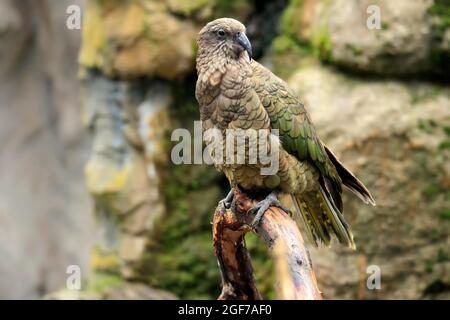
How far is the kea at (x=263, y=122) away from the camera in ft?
12.1

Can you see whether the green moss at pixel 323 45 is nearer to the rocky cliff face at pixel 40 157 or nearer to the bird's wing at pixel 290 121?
the bird's wing at pixel 290 121

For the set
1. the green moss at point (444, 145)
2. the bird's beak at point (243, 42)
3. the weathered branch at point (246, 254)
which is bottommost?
the weathered branch at point (246, 254)

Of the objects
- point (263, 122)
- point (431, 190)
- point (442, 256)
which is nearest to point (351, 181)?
point (263, 122)

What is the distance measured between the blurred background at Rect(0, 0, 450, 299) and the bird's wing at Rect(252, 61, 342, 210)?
4.80 feet

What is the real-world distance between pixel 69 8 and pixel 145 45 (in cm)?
135

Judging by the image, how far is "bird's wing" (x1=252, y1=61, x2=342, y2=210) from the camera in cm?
378

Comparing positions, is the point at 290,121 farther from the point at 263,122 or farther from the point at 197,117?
the point at 197,117

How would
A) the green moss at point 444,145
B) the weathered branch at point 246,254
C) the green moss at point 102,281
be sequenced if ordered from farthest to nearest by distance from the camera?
1. the green moss at point 102,281
2. the green moss at point 444,145
3. the weathered branch at point 246,254

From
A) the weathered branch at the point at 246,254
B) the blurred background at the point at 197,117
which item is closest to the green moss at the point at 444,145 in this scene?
the blurred background at the point at 197,117

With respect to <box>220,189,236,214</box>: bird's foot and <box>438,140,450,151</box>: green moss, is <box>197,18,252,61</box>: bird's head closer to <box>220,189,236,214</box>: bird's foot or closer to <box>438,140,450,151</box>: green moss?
<box>220,189,236,214</box>: bird's foot

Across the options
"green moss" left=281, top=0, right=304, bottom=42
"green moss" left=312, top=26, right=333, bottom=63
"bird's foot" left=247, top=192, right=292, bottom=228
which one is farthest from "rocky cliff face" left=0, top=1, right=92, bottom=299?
"bird's foot" left=247, top=192, right=292, bottom=228

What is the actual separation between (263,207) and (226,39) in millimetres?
879

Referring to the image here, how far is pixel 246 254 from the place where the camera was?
3832 mm

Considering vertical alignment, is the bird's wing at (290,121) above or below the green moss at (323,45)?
below
